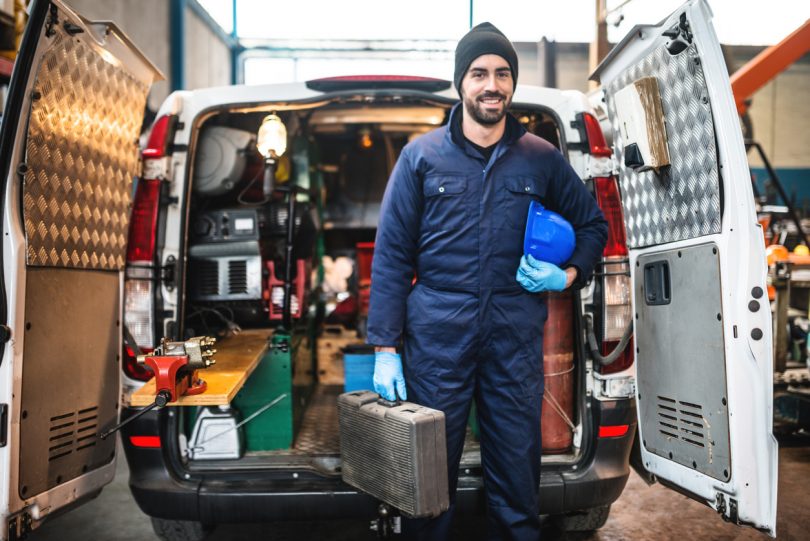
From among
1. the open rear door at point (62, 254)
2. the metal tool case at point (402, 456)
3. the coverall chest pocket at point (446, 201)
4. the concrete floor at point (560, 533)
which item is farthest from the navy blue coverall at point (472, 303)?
the open rear door at point (62, 254)

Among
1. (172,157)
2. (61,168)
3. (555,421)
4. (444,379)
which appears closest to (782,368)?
(555,421)

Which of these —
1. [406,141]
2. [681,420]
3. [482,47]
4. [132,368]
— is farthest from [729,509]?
[406,141]

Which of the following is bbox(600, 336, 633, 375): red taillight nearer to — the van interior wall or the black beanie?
the van interior wall

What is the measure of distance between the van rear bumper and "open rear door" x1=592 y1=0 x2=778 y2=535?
0.14 m

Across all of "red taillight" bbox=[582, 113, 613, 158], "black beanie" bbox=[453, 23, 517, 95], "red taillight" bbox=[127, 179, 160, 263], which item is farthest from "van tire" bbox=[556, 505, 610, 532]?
"red taillight" bbox=[127, 179, 160, 263]

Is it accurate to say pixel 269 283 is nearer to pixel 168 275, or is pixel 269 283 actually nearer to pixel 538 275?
pixel 168 275

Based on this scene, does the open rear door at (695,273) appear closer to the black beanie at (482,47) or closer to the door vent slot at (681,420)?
the door vent slot at (681,420)

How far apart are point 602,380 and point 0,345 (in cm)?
199

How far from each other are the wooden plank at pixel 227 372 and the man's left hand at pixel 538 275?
42.2 inches

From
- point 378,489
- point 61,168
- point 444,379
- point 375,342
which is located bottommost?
point 378,489

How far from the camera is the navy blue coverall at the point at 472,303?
197 centimetres

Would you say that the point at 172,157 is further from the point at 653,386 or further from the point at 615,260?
the point at 653,386

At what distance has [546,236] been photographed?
1.98 meters

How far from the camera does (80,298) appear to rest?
6.21 feet
